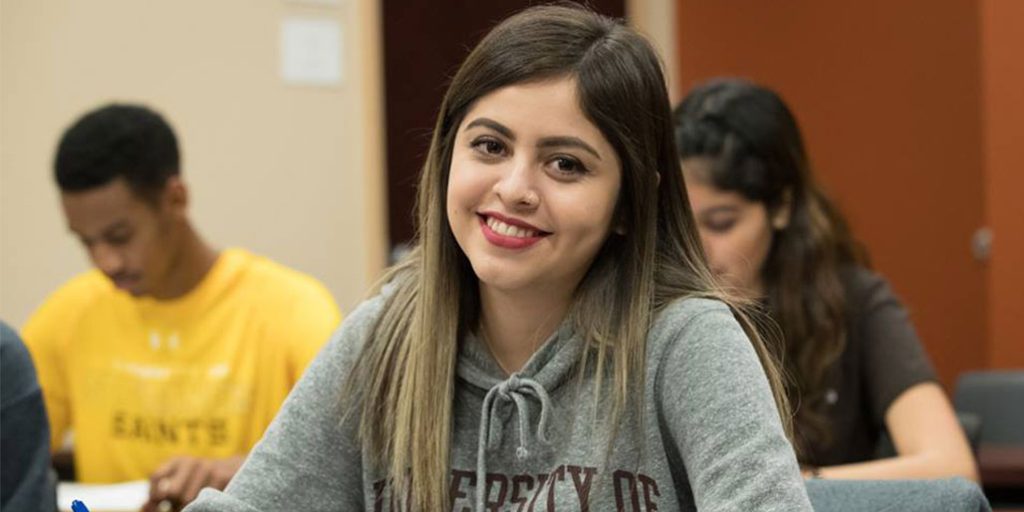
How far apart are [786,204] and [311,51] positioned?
161 centimetres

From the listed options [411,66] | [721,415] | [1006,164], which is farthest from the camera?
[411,66]

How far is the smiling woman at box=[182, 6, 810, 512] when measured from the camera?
1.39 m

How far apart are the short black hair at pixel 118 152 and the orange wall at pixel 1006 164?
201cm

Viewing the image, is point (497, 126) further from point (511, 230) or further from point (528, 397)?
point (528, 397)

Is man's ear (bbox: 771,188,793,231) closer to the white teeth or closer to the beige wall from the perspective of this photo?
the white teeth

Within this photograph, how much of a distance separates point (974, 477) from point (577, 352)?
3.20 ft

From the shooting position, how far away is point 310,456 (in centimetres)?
151

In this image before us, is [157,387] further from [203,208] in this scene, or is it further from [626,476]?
[626,476]

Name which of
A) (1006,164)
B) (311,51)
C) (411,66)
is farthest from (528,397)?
(411,66)

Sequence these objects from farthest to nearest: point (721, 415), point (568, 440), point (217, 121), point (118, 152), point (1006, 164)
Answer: point (1006, 164), point (217, 121), point (118, 152), point (568, 440), point (721, 415)

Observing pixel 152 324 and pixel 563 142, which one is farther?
pixel 152 324

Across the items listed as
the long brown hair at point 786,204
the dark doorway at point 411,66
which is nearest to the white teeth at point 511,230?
the long brown hair at point 786,204

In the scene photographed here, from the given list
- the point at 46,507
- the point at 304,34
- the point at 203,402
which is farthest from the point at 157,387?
the point at 304,34

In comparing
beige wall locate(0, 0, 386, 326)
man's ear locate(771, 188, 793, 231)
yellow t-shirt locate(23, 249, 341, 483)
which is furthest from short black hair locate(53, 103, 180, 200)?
man's ear locate(771, 188, 793, 231)
